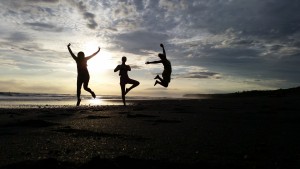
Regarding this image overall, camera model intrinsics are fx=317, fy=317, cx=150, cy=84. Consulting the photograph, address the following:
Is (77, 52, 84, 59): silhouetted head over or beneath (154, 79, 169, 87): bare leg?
over

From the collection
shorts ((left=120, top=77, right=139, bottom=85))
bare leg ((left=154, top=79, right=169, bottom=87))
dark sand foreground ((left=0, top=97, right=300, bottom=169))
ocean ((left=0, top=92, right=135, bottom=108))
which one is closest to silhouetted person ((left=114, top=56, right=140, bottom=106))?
shorts ((left=120, top=77, right=139, bottom=85))

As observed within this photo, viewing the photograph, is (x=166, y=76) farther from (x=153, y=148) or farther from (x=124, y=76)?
(x=153, y=148)

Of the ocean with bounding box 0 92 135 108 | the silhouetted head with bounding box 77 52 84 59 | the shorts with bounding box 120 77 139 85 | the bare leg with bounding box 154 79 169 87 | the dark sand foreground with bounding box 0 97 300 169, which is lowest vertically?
the dark sand foreground with bounding box 0 97 300 169

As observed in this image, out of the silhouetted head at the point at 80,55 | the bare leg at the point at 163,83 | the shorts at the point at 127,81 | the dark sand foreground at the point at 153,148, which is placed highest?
the silhouetted head at the point at 80,55

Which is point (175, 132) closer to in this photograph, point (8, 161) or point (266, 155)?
point (266, 155)

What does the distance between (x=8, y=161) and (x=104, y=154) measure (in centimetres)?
96

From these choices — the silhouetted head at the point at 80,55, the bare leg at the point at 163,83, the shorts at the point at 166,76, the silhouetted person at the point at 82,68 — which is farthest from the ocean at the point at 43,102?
the shorts at the point at 166,76

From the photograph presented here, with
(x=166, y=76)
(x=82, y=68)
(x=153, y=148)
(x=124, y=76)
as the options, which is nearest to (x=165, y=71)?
(x=166, y=76)

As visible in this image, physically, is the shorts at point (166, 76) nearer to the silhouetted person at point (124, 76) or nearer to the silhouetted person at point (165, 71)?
the silhouetted person at point (165, 71)

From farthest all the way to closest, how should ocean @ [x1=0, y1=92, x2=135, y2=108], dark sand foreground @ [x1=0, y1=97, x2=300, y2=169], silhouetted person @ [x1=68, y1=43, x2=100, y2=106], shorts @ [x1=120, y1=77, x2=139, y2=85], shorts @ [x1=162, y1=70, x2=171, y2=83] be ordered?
ocean @ [x1=0, y1=92, x2=135, y2=108] → shorts @ [x1=120, y1=77, x2=139, y2=85] → shorts @ [x1=162, y1=70, x2=171, y2=83] → silhouetted person @ [x1=68, y1=43, x2=100, y2=106] → dark sand foreground @ [x1=0, y1=97, x2=300, y2=169]

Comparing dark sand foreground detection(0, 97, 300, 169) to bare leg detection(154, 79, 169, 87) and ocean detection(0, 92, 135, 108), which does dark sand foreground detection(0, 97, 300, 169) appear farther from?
ocean detection(0, 92, 135, 108)

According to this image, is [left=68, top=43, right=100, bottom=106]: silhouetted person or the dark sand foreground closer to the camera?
the dark sand foreground

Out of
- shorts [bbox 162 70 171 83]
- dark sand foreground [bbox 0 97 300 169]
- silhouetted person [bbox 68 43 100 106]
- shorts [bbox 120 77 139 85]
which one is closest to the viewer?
dark sand foreground [bbox 0 97 300 169]

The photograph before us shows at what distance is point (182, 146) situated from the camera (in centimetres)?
399
